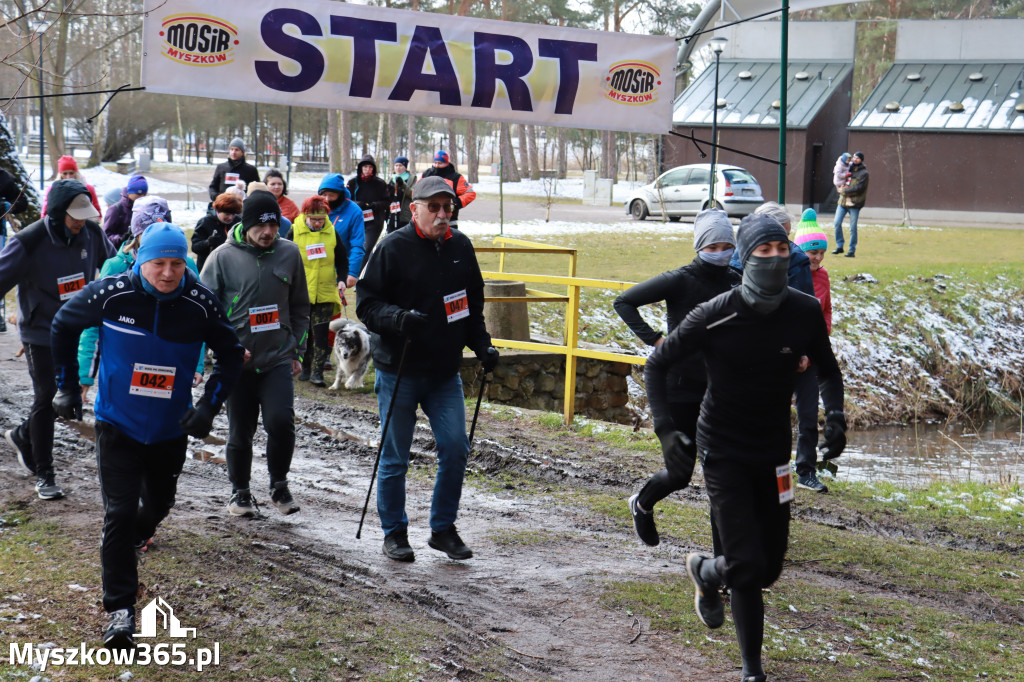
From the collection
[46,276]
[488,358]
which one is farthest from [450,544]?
[46,276]

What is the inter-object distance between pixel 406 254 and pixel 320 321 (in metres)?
5.22

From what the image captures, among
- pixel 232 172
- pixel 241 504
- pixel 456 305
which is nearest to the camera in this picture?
pixel 456 305

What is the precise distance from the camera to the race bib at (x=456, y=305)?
5.78 metres

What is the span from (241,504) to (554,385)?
6.59 metres

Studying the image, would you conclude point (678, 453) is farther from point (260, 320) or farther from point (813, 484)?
point (813, 484)

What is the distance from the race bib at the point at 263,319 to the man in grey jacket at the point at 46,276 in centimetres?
126

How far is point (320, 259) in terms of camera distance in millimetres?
10180

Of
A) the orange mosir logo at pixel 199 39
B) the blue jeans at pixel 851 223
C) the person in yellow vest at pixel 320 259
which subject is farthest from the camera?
the blue jeans at pixel 851 223

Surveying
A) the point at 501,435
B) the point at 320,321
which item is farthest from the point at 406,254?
the point at 320,321

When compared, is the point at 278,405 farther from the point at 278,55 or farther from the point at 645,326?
the point at 278,55

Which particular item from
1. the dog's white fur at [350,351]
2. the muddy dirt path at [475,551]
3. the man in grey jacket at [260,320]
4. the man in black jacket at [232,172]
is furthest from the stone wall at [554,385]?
the man in grey jacket at [260,320]

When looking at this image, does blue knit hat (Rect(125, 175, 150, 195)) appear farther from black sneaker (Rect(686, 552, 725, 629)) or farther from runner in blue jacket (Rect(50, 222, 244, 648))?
black sneaker (Rect(686, 552, 725, 629))

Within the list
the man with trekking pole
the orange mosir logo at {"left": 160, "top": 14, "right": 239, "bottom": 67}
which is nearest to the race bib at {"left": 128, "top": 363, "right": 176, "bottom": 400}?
the man with trekking pole

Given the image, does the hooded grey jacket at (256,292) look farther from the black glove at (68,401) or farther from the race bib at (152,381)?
the race bib at (152,381)
